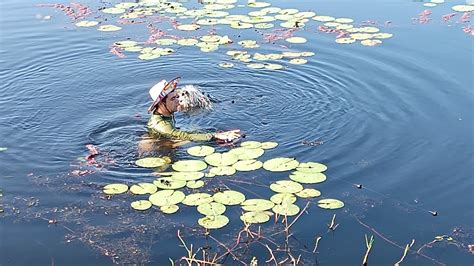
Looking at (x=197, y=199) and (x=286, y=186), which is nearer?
(x=197, y=199)

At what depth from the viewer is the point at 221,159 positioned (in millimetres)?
7535

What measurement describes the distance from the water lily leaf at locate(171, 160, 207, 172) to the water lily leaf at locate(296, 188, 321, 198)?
1.25 metres

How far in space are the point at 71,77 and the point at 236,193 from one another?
5007 millimetres

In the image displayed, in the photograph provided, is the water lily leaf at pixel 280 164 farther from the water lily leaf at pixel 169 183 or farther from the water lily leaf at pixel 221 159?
the water lily leaf at pixel 169 183

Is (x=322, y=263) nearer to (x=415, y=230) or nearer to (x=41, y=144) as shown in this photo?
(x=415, y=230)

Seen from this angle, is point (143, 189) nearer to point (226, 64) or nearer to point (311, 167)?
point (311, 167)

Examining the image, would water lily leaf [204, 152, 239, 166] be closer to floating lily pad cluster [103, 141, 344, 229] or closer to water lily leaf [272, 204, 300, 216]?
floating lily pad cluster [103, 141, 344, 229]

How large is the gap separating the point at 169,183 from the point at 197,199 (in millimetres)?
499

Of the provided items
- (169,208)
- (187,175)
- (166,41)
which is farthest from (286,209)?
(166,41)

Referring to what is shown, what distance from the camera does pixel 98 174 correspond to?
752cm

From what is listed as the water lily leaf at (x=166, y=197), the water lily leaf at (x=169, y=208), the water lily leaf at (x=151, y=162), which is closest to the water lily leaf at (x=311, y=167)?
the water lily leaf at (x=166, y=197)

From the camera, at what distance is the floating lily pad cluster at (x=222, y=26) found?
1135 centimetres

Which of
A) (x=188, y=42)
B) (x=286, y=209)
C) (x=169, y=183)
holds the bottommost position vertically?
(x=286, y=209)

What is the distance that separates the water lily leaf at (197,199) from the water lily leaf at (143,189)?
43 cm
